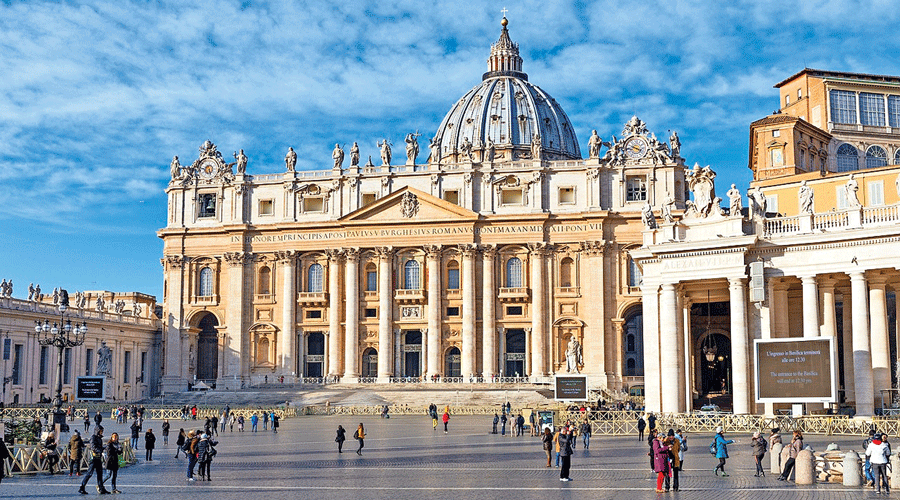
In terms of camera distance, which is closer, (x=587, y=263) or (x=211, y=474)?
(x=211, y=474)

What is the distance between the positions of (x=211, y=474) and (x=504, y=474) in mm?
7128

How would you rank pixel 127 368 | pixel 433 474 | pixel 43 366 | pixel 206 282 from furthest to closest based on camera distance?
1. pixel 206 282
2. pixel 127 368
3. pixel 43 366
4. pixel 433 474

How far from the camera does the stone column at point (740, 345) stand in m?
34.9

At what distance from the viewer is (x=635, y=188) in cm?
7706

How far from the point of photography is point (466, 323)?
76812 millimetres

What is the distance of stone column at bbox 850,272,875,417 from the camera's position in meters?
33.3

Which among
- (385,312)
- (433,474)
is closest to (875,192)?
(433,474)

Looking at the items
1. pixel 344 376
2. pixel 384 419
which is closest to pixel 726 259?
pixel 384 419

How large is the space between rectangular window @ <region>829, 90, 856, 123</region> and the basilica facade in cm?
1515

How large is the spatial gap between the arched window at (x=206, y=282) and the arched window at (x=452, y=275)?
64.5ft

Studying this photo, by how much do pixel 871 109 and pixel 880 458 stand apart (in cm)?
4776

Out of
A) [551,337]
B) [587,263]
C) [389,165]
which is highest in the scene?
[389,165]

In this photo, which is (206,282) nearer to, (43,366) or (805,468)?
(43,366)

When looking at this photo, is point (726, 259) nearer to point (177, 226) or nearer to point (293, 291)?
point (293, 291)
